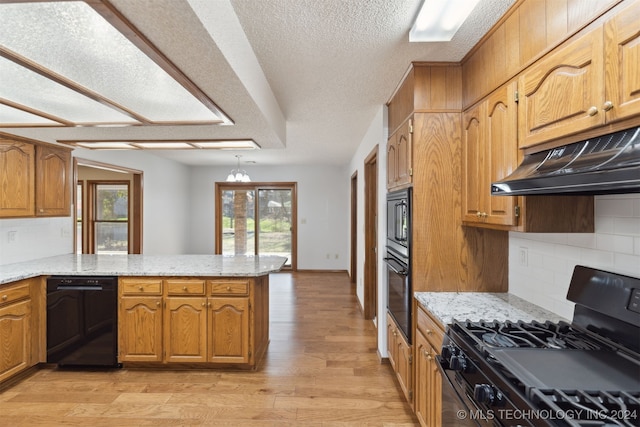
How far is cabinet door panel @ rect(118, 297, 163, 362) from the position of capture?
2.75 m

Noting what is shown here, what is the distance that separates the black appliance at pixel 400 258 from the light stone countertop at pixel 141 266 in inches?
41.2

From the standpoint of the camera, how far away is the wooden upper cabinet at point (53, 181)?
10.1ft

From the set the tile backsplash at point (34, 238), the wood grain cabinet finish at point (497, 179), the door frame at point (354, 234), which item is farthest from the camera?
the door frame at point (354, 234)

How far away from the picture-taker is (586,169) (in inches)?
39.1

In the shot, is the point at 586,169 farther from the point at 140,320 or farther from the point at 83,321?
the point at 83,321

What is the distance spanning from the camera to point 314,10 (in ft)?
5.08

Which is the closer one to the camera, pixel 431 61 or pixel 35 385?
pixel 431 61

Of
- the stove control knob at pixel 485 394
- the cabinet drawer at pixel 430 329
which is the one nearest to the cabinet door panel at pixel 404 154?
the cabinet drawer at pixel 430 329

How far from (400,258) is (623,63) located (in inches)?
62.8

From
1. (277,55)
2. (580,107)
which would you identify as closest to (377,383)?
(580,107)

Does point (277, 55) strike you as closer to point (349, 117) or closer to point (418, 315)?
point (349, 117)

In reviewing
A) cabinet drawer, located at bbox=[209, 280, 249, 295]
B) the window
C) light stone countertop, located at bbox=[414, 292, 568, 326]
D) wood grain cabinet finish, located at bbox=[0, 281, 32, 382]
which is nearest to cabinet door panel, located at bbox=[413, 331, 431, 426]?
light stone countertop, located at bbox=[414, 292, 568, 326]

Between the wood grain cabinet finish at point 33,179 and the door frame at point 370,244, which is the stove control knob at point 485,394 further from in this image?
the wood grain cabinet finish at point 33,179

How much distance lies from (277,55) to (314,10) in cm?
52
